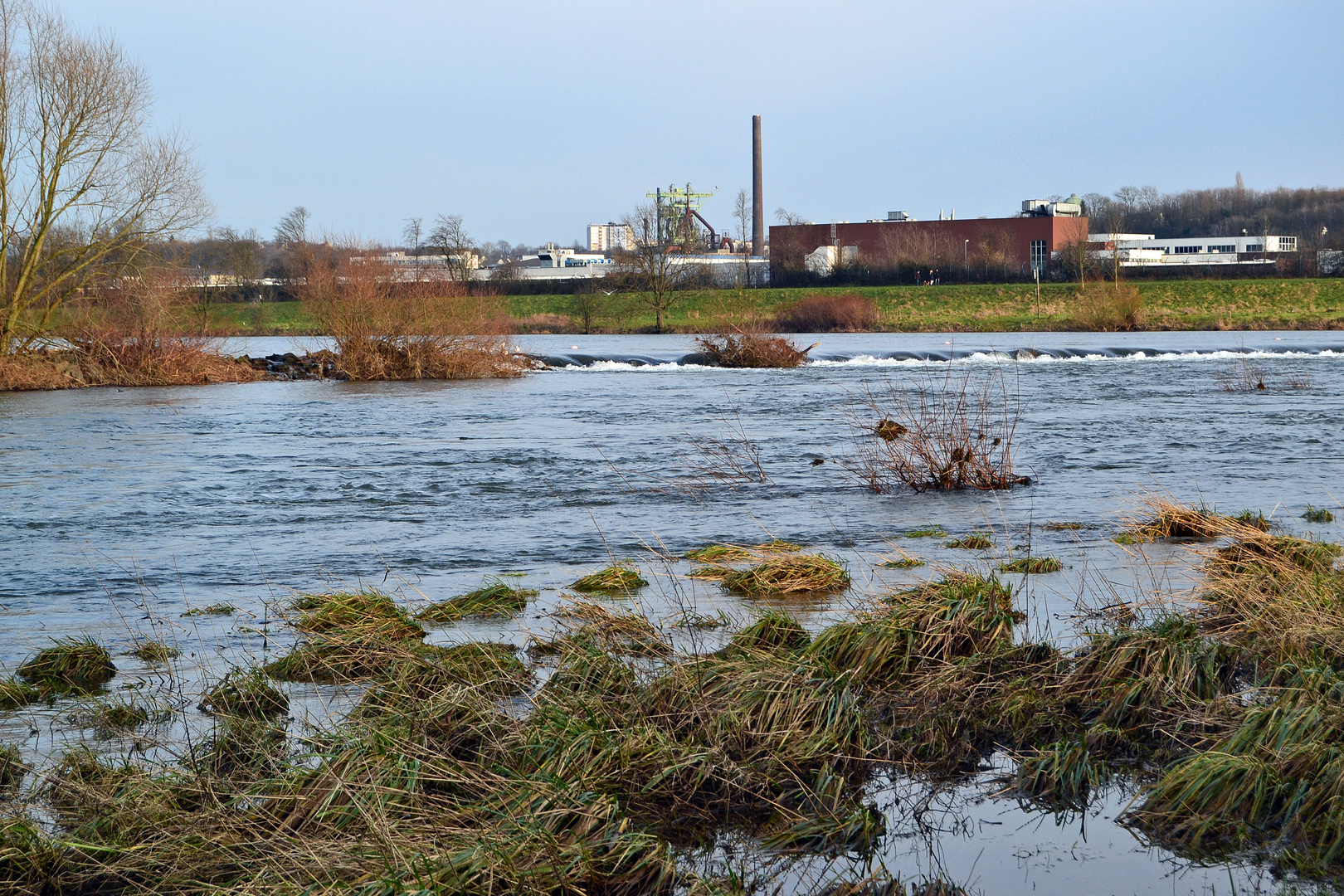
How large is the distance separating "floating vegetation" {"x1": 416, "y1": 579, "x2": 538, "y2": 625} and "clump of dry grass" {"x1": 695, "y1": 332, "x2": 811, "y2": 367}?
30929 mm

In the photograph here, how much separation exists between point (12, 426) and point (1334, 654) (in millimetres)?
23886

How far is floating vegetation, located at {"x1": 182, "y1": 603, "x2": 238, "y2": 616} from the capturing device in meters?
8.62

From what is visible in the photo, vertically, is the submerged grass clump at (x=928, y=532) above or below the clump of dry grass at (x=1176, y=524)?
below

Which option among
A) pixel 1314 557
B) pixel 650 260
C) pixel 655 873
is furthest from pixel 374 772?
pixel 650 260

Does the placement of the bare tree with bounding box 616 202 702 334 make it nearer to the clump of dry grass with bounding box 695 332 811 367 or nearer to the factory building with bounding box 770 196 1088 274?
the factory building with bounding box 770 196 1088 274

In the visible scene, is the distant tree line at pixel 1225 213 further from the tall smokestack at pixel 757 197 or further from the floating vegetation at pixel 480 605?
the floating vegetation at pixel 480 605

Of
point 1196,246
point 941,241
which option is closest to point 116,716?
point 941,241

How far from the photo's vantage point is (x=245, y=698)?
6129 mm

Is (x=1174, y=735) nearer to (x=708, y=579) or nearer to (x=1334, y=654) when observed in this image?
(x=1334, y=654)

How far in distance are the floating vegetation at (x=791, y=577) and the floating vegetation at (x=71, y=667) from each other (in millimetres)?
4304

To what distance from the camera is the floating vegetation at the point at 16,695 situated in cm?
651

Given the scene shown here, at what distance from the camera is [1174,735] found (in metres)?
5.60

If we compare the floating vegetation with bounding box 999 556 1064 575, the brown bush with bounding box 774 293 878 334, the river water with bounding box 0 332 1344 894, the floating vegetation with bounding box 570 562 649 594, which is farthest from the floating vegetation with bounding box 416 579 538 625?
the brown bush with bounding box 774 293 878 334

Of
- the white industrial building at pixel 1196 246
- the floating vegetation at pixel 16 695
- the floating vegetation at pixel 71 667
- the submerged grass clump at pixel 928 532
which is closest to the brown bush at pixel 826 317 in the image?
the white industrial building at pixel 1196 246
